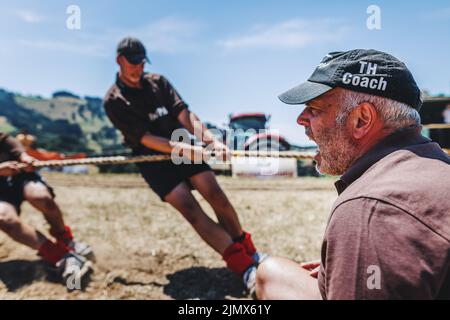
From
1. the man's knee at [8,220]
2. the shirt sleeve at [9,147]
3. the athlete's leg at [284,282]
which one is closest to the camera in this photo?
the athlete's leg at [284,282]

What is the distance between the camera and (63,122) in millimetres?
25547

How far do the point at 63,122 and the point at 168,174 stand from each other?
79.3ft

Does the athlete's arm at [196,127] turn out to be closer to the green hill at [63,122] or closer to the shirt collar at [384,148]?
the shirt collar at [384,148]

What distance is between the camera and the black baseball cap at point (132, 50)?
12.3ft

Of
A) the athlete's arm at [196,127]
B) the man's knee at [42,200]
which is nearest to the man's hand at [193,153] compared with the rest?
the athlete's arm at [196,127]

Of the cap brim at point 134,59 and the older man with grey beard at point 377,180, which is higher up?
the cap brim at point 134,59

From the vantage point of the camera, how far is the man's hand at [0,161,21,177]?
13.2 feet

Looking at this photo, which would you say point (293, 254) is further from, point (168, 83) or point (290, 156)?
point (168, 83)

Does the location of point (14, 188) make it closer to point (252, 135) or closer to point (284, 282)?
point (284, 282)

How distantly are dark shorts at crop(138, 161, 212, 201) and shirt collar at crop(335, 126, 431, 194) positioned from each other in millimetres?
2370

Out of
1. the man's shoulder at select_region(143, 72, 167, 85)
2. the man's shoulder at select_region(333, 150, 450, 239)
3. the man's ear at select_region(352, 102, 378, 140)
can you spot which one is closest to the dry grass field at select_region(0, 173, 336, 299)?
the man's shoulder at select_region(143, 72, 167, 85)

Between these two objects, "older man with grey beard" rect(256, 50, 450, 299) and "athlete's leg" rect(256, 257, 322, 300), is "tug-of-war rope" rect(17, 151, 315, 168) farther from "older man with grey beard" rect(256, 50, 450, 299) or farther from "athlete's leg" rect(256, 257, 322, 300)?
"older man with grey beard" rect(256, 50, 450, 299)

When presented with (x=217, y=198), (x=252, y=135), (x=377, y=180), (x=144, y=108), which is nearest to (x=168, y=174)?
(x=217, y=198)

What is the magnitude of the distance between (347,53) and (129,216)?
466cm
